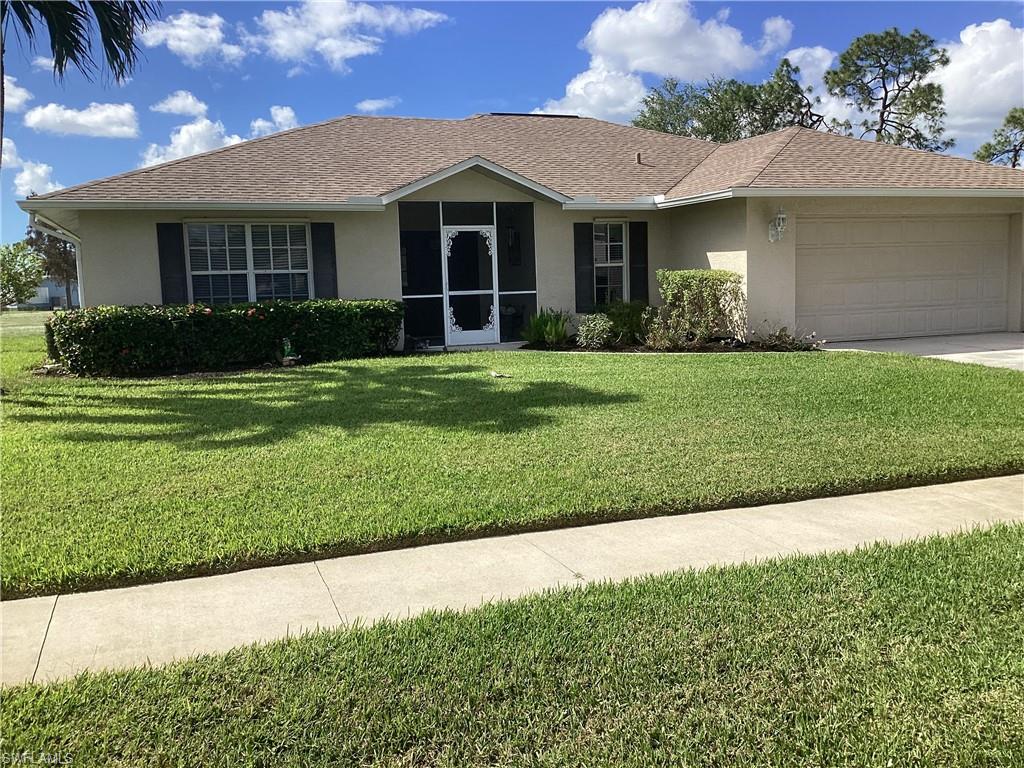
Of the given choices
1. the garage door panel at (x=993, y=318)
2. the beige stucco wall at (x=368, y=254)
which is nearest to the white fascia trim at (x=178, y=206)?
the beige stucco wall at (x=368, y=254)

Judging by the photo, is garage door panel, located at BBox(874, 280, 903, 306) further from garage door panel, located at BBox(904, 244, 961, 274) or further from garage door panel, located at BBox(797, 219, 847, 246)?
garage door panel, located at BBox(797, 219, 847, 246)

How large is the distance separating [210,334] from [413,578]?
33.0 feet

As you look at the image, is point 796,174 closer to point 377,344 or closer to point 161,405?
point 377,344

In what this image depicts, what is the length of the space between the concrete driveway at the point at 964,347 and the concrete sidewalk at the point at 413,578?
818 cm

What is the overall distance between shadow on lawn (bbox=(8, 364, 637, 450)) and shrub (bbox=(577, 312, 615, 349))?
148 inches

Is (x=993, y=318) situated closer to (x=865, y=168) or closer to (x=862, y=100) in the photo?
(x=865, y=168)

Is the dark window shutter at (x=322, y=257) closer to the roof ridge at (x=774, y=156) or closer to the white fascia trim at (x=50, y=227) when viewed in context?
the white fascia trim at (x=50, y=227)

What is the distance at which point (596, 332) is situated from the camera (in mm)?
15516

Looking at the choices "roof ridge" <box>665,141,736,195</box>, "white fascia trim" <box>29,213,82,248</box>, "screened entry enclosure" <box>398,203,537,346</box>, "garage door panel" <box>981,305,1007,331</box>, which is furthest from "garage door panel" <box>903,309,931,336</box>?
"white fascia trim" <box>29,213,82,248</box>

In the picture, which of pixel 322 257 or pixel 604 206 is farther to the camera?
pixel 604 206

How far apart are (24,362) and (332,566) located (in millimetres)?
13974

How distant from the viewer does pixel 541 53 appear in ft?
61.5

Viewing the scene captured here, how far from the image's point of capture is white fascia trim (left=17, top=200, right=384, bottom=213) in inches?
535

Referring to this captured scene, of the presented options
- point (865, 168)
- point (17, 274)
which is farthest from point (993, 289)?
point (17, 274)
